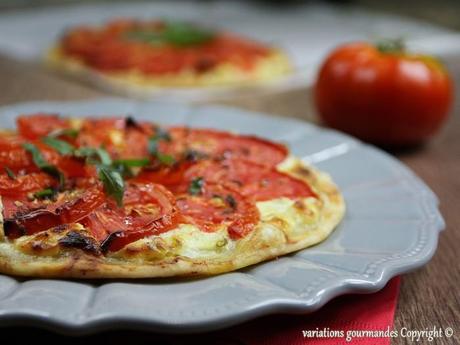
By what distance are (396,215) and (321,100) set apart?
4.58ft

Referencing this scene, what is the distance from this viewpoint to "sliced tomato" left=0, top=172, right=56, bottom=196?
6.35 ft

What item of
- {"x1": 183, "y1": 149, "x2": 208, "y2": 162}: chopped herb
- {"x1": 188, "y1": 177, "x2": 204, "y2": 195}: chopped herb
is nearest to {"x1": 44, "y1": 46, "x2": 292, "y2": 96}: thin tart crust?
{"x1": 183, "y1": 149, "x2": 208, "y2": 162}: chopped herb

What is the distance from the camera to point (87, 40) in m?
5.42

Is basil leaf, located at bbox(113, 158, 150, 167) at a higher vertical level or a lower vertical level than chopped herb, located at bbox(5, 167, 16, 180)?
lower

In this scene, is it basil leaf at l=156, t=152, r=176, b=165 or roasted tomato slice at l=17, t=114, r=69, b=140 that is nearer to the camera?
basil leaf at l=156, t=152, r=176, b=165

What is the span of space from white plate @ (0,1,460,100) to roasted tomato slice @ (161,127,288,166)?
1.69 m

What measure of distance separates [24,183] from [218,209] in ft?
1.86

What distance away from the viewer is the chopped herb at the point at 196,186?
2.05m

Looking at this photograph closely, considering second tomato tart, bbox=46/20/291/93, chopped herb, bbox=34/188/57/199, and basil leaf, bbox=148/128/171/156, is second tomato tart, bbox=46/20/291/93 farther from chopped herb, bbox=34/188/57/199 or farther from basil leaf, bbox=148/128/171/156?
chopped herb, bbox=34/188/57/199

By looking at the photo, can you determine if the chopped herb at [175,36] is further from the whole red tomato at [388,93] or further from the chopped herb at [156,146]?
the chopped herb at [156,146]

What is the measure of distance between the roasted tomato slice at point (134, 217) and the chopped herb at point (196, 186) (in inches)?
5.0

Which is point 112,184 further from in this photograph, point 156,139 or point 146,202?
point 156,139

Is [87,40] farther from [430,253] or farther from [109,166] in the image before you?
[430,253]

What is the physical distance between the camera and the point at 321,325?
165 cm
